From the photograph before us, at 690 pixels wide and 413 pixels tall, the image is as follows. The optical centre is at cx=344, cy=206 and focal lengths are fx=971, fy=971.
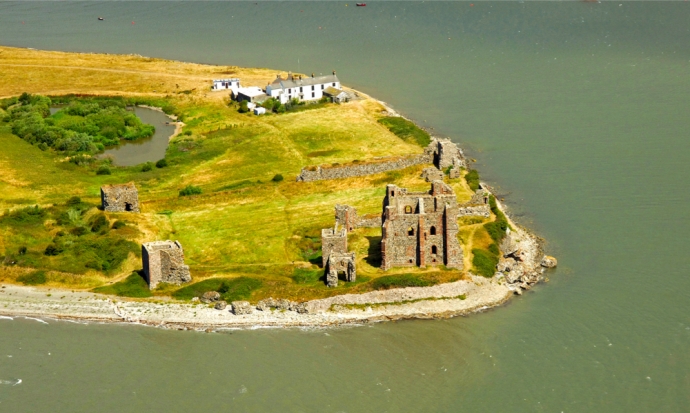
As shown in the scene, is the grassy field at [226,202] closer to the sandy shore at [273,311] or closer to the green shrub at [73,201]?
the green shrub at [73,201]

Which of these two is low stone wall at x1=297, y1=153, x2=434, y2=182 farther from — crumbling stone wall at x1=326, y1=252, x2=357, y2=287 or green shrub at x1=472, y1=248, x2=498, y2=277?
crumbling stone wall at x1=326, y1=252, x2=357, y2=287

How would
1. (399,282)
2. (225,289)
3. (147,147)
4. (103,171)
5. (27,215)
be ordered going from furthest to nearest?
1. (147,147)
2. (103,171)
3. (27,215)
4. (225,289)
5. (399,282)

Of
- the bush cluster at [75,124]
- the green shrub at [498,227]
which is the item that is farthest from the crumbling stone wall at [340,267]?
the bush cluster at [75,124]

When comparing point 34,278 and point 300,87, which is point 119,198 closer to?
point 34,278

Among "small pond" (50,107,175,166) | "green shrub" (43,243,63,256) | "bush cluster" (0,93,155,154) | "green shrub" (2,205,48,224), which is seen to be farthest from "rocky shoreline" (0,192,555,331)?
"bush cluster" (0,93,155,154)

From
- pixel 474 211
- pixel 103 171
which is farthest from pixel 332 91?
pixel 474 211
